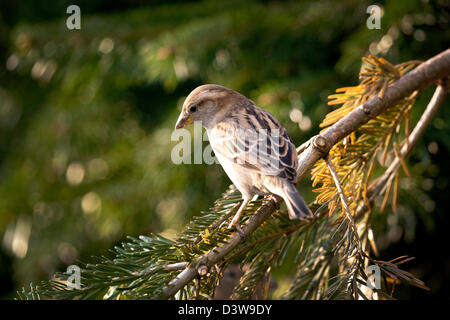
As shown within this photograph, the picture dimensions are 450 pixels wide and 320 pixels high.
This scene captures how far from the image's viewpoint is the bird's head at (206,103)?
145 centimetres

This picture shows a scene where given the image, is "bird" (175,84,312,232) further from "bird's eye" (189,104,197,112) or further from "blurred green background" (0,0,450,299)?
"blurred green background" (0,0,450,299)

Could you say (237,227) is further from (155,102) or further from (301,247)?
(155,102)

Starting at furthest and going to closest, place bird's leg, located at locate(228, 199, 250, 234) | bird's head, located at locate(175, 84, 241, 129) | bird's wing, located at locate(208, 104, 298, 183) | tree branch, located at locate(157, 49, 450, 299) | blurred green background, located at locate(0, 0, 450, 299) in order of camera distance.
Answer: blurred green background, located at locate(0, 0, 450, 299) → bird's head, located at locate(175, 84, 241, 129) → bird's wing, located at locate(208, 104, 298, 183) → bird's leg, located at locate(228, 199, 250, 234) → tree branch, located at locate(157, 49, 450, 299)

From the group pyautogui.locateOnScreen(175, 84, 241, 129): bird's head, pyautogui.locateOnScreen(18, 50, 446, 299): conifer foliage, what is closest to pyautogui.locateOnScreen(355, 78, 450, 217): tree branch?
pyautogui.locateOnScreen(18, 50, 446, 299): conifer foliage

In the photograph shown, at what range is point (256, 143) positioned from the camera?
1.28 meters

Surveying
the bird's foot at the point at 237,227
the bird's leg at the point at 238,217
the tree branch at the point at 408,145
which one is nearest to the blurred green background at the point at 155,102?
the tree branch at the point at 408,145

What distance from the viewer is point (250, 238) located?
1.15 meters

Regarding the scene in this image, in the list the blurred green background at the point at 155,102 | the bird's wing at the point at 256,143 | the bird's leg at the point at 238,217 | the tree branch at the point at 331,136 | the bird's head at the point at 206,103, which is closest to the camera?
the tree branch at the point at 331,136

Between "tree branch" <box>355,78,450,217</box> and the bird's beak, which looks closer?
"tree branch" <box>355,78,450,217</box>

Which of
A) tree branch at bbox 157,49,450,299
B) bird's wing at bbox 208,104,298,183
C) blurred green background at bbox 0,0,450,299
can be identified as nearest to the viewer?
tree branch at bbox 157,49,450,299

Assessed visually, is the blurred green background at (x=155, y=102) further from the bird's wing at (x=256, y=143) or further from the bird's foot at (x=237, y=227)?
the bird's foot at (x=237, y=227)

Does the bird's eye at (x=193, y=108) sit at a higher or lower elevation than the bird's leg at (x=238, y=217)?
higher

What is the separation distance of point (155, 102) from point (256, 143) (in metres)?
1.48

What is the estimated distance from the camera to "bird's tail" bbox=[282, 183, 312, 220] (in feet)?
3.23
